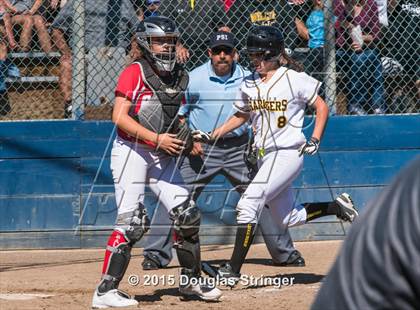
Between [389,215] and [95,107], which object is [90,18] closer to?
[95,107]

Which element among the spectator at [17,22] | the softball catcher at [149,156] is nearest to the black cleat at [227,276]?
the softball catcher at [149,156]

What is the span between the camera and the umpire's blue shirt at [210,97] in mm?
8383

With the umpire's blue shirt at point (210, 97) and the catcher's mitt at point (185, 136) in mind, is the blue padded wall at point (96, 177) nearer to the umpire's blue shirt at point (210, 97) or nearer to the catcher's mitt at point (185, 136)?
the umpire's blue shirt at point (210, 97)

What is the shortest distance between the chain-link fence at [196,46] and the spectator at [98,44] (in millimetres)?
10

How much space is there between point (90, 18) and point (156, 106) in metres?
2.80

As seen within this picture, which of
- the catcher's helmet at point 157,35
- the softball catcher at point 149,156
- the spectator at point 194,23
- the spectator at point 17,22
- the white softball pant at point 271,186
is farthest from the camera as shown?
the spectator at point 194,23

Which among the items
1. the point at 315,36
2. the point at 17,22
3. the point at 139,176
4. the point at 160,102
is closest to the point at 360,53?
the point at 315,36

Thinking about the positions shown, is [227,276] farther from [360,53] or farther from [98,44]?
[360,53]

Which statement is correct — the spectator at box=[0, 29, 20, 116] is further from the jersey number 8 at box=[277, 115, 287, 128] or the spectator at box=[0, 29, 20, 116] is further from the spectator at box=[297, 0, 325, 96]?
the jersey number 8 at box=[277, 115, 287, 128]

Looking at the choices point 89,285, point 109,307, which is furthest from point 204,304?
point 89,285

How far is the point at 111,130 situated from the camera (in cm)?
912

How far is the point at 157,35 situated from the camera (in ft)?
21.3

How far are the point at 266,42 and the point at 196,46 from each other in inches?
82.5

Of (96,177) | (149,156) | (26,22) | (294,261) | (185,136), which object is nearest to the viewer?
(149,156)
